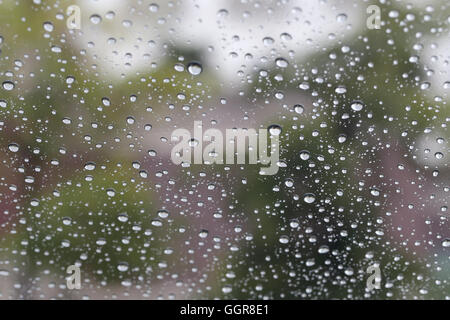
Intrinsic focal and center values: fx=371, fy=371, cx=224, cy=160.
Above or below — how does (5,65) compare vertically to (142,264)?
above

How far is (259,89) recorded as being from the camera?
747 millimetres

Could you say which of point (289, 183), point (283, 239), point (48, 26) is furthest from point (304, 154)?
point (48, 26)

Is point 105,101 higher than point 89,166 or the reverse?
higher

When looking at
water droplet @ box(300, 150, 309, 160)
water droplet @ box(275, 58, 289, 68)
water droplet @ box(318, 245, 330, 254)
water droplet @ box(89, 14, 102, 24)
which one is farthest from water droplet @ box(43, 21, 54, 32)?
water droplet @ box(318, 245, 330, 254)

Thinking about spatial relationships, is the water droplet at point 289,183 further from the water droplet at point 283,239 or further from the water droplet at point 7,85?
the water droplet at point 7,85

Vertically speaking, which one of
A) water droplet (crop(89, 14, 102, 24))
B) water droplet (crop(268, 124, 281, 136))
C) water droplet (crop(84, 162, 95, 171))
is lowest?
water droplet (crop(84, 162, 95, 171))

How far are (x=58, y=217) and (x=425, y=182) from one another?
79 centimetres

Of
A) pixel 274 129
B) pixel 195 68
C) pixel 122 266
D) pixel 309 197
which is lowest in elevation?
pixel 122 266

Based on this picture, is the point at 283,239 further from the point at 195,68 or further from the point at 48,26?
the point at 48,26

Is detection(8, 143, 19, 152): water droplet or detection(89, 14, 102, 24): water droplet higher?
detection(89, 14, 102, 24): water droplet

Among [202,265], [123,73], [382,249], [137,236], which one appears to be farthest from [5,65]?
[382,249]

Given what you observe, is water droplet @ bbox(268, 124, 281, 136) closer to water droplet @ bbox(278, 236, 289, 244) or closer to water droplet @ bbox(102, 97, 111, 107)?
water droplet @ bbox(278, 236, 289, 244)

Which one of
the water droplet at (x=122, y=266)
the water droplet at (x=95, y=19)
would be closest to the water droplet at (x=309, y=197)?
the water droplet at (x=122, y=266)
